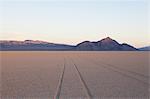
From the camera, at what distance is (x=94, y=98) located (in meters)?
10.8

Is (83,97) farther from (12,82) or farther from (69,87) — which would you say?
(12,82)

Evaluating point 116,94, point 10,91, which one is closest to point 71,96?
point 116,94

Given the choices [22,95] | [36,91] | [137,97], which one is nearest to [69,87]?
[36,91]

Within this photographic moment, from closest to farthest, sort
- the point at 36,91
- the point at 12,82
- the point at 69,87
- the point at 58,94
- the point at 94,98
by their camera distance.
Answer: the point at 94,98
the point at 58,94
the point at 36,91
the point at 69,87
the point at 12,82

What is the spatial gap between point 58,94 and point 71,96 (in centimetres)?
54

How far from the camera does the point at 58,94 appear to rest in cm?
1170

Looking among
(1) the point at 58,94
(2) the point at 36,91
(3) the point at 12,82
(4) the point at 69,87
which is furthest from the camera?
(3) the point at 12,82

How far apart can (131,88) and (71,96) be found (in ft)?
10.7

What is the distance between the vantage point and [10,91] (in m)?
13.0

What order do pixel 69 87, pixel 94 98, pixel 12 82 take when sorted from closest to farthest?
pixel 94 98 < pixel 69 87 < pixel 12 82

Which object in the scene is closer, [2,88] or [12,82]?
[2,88]

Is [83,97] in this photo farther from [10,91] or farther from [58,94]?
[10,91]

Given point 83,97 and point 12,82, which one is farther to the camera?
point 12,82

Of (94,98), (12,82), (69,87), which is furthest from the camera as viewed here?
(12,82)
